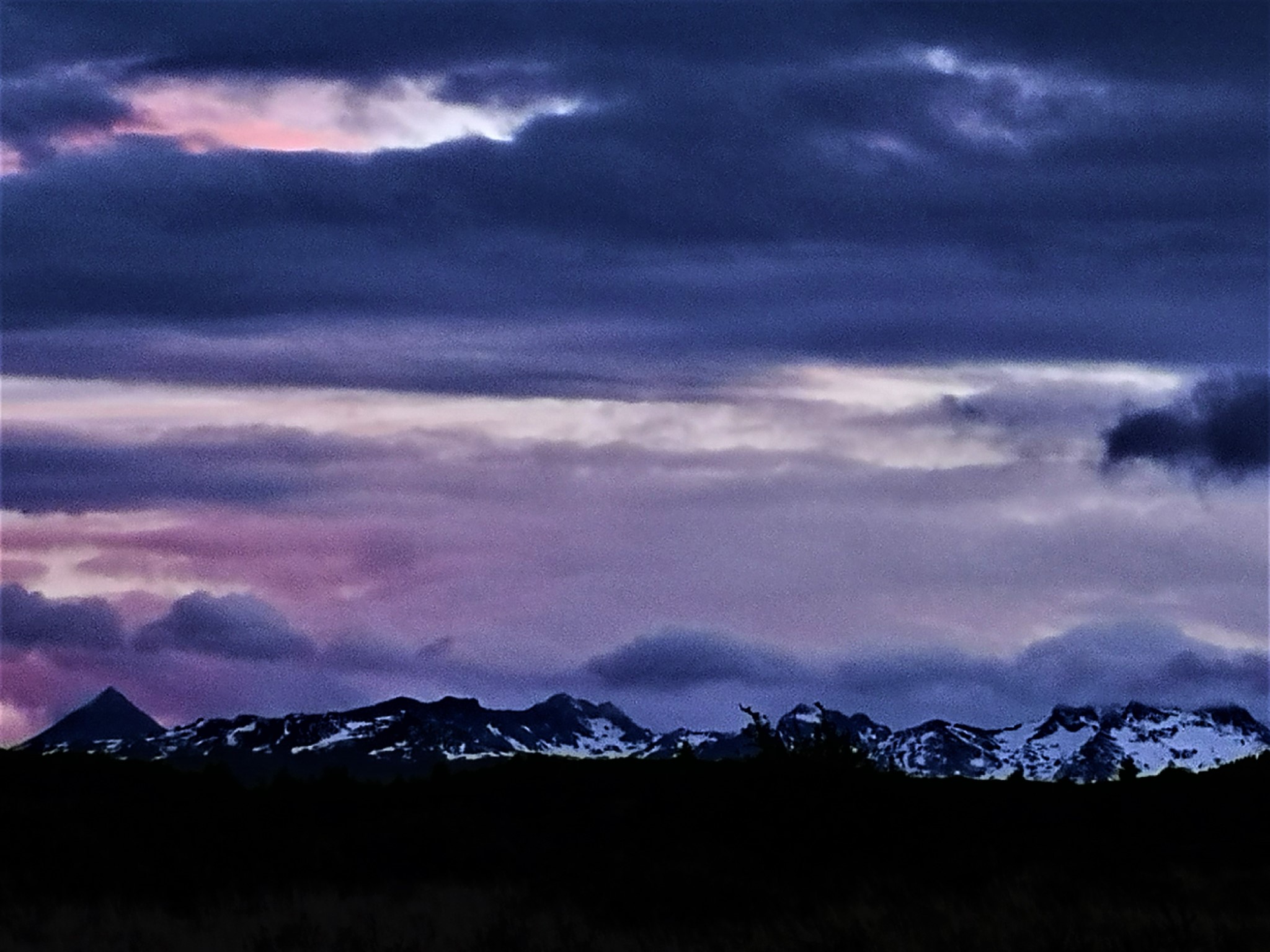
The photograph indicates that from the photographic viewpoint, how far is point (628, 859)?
35.4 m

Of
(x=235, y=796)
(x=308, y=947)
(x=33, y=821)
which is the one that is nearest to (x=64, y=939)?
(x=308, y=947)

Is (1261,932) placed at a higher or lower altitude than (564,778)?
lower

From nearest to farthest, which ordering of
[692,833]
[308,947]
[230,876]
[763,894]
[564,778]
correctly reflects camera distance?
[308,947] < [763,894] < [230,876] < [692,833] < [564,778]

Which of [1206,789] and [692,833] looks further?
[1206,789]

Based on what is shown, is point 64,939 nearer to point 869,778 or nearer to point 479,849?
point 479,849

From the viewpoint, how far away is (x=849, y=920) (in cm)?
2711


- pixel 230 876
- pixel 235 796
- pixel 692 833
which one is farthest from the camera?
pixel 235 796

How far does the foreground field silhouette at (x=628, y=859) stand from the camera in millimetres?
27094

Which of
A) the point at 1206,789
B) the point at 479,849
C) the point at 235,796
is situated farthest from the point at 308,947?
the point at 1206,789

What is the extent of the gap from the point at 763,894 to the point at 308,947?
8875 millimetres

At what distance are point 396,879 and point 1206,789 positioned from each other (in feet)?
58.6

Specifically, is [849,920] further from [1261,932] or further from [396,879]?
[396,879]

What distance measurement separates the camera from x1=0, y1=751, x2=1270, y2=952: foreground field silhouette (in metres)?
27.1

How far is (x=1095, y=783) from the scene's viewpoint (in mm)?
44781
